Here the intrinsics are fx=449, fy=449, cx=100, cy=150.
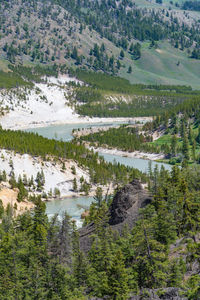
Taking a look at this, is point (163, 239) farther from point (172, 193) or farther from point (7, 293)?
point (7, 293)

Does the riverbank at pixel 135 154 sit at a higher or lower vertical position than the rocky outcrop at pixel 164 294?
lower

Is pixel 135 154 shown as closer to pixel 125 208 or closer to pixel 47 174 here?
pixel 47 174

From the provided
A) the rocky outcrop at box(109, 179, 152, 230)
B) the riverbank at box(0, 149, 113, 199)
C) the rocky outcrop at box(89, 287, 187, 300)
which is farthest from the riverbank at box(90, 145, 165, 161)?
the rocky outcrop at box(89, 287, 187, 300)

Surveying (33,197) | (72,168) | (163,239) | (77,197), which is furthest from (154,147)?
(163,239)

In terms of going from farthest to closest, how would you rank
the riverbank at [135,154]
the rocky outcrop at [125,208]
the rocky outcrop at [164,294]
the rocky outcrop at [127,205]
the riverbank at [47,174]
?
the riverbank at [135,154], the riverbank at [47,174], the rocky outcrop at [127,205], the rocky outcrop at [125,208], the rocky outcrop at [164,294]

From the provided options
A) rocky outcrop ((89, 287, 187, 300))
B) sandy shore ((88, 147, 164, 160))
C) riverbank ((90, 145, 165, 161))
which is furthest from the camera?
sandy shore ((88, 147, 164, 160))

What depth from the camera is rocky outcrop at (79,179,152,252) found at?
73175 mm

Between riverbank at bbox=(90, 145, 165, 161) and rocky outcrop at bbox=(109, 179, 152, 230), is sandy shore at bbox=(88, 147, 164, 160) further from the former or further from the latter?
rocky outcrop at bbox=(109, 179, 152, 230)

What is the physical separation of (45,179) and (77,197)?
11.7m

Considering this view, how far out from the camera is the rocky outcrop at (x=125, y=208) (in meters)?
73.2

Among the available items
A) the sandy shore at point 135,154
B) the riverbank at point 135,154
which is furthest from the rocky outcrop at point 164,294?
the sandy shore at point 135,154

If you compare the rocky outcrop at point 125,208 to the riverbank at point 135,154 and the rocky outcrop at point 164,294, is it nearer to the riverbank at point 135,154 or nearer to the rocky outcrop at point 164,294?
the rocky outcrop at point 164,294

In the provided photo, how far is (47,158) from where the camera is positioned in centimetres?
13212

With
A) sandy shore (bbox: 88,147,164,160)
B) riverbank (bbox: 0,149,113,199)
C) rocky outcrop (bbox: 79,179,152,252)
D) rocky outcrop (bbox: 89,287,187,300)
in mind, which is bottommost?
sandy shore (bbox: 88,147,164,160)
